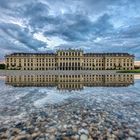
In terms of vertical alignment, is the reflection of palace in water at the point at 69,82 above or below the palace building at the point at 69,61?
below

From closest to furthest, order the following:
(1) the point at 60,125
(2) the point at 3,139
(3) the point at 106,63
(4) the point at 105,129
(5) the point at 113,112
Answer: (2) the point at 3,139
(4) the point at 105,129
(1) the point at 60,125
(5) the point at 113,112
(3) the point at 106,63

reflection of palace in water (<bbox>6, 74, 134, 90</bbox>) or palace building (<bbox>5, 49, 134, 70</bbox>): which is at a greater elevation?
palace building (<bbox>5, 49, 134, 70</bbox>)

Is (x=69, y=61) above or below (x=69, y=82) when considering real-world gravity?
above

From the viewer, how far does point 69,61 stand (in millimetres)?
115500

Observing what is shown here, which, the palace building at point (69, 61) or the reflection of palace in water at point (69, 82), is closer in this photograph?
the reflection of palace in water at point (69, 82)

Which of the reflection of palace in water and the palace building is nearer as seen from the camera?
the reflection of palace in water

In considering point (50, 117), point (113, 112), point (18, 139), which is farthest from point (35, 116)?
point (113, 112)

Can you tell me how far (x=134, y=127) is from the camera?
6199mm

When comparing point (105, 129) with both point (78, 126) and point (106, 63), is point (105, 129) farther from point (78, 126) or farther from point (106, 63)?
point (106, 63)

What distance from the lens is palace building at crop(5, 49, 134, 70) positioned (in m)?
116

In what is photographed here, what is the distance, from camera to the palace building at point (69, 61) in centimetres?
11562

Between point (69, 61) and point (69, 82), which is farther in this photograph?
point (69, 61)

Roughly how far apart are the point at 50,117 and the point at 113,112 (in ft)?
7.74

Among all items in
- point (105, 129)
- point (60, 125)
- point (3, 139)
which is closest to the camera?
point (3, 139)
